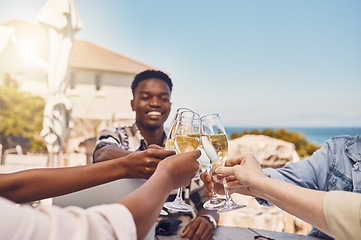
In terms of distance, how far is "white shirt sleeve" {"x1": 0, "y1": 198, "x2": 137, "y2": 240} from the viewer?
51cm

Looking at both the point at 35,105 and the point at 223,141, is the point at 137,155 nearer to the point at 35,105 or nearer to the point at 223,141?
the point at 223,141

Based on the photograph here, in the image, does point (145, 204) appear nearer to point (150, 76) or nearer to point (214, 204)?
point (214, 204)

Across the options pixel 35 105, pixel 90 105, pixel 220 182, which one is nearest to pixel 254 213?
pixel 220 182

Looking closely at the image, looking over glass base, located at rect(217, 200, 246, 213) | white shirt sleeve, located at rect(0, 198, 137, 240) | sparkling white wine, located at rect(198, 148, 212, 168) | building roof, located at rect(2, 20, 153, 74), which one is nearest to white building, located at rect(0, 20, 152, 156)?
building roof, located at rect(2, 20, 153, 74)

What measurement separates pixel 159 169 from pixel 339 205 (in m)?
0.63

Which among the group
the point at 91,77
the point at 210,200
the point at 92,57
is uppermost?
the point at 92,57

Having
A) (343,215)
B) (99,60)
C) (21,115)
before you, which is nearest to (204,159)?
(343,215)

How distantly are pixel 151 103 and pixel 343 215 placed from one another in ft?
7.40

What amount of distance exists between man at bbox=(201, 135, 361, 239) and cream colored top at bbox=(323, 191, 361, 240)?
2.53 feet

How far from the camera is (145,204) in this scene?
0.72 metres

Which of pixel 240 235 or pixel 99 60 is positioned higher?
pixel 99 60

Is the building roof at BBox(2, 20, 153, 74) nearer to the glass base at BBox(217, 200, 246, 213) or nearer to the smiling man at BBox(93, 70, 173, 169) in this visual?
the smiling man at BBox(93, 70, 173, 169)

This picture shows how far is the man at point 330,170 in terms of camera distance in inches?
66.0

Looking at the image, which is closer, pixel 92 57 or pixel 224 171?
pixel 224 171
